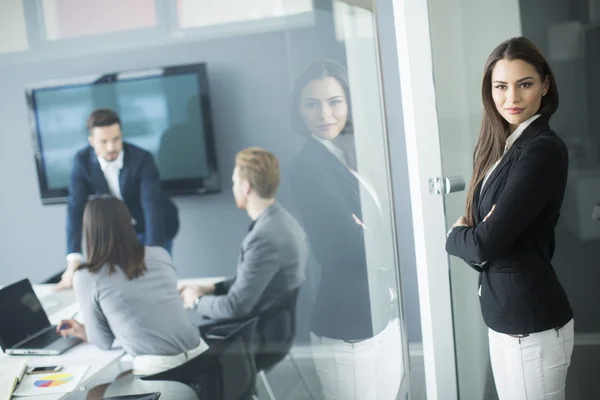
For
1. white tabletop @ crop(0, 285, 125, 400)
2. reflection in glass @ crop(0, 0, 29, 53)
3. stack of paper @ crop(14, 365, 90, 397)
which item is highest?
reflection in glass @ crop(0, 0, 29, 53)

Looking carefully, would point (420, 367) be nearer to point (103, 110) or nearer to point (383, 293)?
point (383, 293)

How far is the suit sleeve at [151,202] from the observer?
1510mm

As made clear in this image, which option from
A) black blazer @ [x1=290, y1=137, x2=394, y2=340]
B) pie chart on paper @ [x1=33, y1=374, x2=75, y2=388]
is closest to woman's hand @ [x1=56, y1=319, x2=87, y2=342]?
pie chart on paper @ [x1=33, y1=374, x2=75, y2=388]

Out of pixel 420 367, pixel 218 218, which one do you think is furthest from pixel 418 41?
pixel 420 367

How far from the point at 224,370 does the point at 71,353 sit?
1.22 feet

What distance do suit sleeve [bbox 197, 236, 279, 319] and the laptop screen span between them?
37 centimetres

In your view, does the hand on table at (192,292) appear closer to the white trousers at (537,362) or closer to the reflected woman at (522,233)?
the reflected woman at (522,233)

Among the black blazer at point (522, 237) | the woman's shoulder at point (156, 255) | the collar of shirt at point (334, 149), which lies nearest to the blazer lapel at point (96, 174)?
the woman's shoulder at point (156, 255)

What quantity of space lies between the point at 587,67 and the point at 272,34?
3.25 ft

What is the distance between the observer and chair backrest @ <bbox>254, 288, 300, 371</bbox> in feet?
5.57

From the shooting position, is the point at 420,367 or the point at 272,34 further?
the point at 420,367

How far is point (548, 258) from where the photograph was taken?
1.74m

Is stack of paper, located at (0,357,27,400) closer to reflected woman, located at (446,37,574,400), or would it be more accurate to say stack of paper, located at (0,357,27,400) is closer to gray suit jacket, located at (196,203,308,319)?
gray suit jacket, located at (196,203,308,319)

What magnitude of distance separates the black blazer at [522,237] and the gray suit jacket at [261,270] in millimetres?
455
